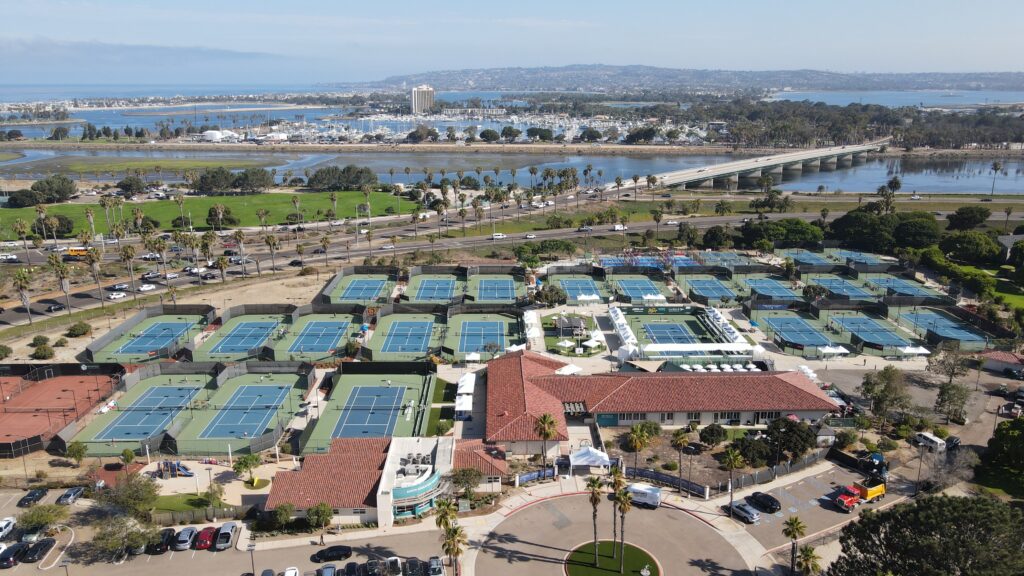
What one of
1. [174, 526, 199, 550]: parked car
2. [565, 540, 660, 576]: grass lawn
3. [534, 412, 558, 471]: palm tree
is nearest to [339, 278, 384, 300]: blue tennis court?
[534, 412, 558, 471]: palm tree

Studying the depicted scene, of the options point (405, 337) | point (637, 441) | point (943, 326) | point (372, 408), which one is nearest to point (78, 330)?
point (405, 337)

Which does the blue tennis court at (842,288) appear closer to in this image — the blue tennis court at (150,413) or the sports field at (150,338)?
the blue tennis court at (150,413)

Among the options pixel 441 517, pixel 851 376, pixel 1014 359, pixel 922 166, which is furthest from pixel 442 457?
pixel 922 166

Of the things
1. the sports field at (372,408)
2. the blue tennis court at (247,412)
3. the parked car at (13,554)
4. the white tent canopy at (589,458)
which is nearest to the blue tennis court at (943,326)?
the white tent canopy at (589,458)

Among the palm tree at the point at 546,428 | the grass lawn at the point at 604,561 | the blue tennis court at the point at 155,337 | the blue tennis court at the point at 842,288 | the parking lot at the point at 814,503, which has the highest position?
the palm tree at the point at 546,428

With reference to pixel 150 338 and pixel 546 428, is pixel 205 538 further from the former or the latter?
pixel 150 338

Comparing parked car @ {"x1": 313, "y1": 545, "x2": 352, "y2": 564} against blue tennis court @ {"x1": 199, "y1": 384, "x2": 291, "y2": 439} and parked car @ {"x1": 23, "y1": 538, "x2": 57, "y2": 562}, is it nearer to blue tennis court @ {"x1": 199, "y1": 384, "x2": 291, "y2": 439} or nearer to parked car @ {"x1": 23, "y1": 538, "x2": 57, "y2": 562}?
parked car @ {"x1": 23, "y1": 538, "x2": 57, "y2": 562}

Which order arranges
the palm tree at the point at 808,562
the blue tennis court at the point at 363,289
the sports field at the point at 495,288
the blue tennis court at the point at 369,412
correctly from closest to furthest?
1. the palm tree at the point at 808,562
2. the blue tennis court at the point at 369,412
3. the sports field at the point at 495,288
4. the blue tennis court at the point at 363,289

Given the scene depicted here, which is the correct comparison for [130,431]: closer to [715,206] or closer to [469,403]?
[469,403]
